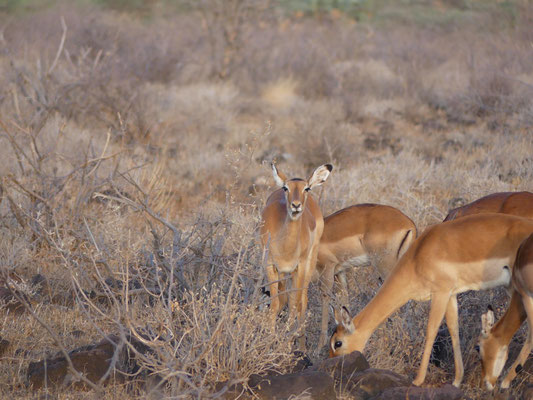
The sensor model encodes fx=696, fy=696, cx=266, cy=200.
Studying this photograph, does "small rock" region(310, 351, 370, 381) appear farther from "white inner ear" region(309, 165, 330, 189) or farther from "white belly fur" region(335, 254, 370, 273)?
"white belly fur" region(335, 254, 370, 273)

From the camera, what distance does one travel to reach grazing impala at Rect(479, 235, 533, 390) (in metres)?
4.57

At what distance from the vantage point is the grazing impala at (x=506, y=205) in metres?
6.09

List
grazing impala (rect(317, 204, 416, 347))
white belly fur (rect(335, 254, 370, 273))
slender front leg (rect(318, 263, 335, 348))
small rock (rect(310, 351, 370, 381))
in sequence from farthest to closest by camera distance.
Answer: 1. white belly fur (rect(335, 254, 370, 273))
2. grazing impala (rect(317, 204, 416, 347))
3. slender front leg (rect(318, 263, 335, 348))
4. small rock (rect(310, 351, 370, 381))

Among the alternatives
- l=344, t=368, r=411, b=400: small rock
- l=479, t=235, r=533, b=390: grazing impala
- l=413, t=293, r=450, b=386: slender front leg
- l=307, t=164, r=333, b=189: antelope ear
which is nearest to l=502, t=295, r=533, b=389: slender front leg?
l=479, t=235, r=533, b=390: grazing impala

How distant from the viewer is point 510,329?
481cm

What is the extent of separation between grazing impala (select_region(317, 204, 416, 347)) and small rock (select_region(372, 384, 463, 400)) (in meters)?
2.08

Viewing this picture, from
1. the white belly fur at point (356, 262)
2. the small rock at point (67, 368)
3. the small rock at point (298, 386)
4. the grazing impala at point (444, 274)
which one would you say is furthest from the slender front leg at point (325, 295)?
the small rock at point (67, 368)

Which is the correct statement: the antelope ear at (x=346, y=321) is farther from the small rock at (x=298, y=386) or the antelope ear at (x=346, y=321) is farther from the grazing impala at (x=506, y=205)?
the grazing impala at (x=506, y=205)

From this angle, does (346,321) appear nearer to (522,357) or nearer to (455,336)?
(455,336)

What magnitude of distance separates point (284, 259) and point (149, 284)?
1257 millimetres

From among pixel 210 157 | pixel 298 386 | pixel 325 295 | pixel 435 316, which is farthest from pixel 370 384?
pixel 210 157

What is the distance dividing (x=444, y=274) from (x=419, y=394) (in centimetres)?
112

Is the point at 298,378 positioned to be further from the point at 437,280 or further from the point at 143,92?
the point at 143,92

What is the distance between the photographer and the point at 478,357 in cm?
537
